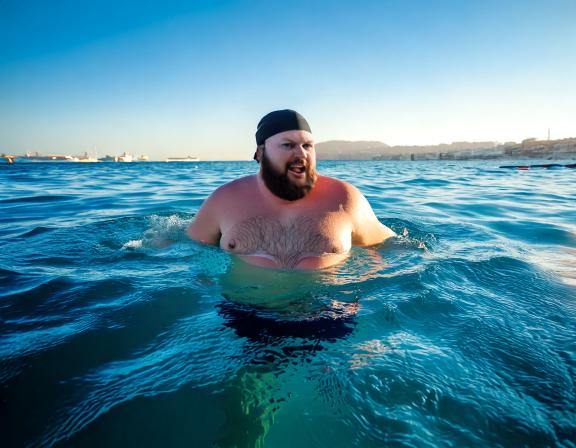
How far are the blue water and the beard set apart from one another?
0.80 m

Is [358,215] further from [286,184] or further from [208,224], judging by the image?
[208,224]

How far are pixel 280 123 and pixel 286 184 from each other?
2.03 ft

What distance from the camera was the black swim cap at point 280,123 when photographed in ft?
10.4

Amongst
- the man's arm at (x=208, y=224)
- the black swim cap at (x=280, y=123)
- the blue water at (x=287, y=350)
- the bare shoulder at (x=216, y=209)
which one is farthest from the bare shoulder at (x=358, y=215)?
the man's arm at (x=208, y=224)

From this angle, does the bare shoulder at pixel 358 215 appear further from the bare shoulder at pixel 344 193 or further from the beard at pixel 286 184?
the beard at pixel 286 184

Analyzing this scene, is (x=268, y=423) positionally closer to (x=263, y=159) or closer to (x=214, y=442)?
(x=214, y=442)

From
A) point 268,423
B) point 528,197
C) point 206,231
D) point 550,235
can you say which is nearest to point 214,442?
point 268,423

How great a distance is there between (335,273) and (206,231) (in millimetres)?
1543

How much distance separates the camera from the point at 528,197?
891cm

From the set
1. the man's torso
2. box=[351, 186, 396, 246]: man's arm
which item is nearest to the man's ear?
Result: the man's torso

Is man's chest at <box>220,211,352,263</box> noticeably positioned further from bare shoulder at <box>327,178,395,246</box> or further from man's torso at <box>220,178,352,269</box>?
bare shoulder at <box>327,178,395,246</box>

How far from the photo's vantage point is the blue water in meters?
1.35

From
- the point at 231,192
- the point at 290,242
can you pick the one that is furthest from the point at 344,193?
the point at 231,192

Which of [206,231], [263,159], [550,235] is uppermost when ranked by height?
[263,159]
